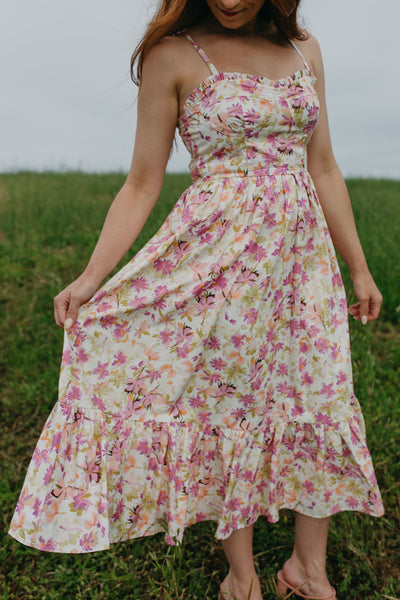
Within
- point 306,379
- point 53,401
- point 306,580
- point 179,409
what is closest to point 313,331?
point 306,379

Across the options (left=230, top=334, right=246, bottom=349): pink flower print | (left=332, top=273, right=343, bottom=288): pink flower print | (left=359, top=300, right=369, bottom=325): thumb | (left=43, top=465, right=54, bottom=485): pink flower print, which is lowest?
(left=43, top=465, right=54, bottom=485): pink flower print

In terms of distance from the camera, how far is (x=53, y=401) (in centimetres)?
346

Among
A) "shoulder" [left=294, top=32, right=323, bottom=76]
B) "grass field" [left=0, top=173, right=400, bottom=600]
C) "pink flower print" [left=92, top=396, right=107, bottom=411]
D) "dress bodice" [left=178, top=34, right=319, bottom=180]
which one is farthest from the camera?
"grass field" [left=0, top=173, right=400, bottom=600]

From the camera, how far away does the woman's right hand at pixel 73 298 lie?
1.75 meters

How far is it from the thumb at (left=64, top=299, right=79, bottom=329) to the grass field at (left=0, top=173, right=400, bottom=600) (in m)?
0.84

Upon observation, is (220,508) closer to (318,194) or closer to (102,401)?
(102,401)

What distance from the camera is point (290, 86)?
1749mm

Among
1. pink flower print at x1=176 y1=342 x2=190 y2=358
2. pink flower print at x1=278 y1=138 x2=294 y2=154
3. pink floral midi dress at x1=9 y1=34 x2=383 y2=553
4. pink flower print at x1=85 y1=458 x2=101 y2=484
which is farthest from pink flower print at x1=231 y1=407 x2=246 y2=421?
pink flower print at x1=278 y1=138 x2=294 y2=154

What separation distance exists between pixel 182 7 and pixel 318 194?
719 mm

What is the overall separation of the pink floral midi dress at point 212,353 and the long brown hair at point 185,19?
0.39 ft

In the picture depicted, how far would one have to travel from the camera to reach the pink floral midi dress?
67.9 inches

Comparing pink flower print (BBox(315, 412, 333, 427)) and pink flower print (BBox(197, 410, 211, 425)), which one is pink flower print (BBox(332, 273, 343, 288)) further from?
pink flower print (BBox(197, 410, 211, 425))

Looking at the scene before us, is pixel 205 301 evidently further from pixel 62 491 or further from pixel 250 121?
pixel 62 491

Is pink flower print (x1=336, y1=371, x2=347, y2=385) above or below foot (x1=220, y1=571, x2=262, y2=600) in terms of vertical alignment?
above
